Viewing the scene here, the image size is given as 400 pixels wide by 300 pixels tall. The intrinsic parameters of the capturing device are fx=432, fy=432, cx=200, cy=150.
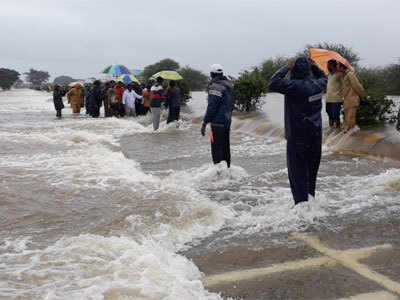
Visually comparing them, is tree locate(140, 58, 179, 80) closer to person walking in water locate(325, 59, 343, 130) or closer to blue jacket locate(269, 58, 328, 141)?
person walking in water locate(325, 59, 343, 130)

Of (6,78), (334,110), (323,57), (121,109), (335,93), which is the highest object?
(6,78)

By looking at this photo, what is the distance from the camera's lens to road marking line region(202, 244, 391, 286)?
3457 mm

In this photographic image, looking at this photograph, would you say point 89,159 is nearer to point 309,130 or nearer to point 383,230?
point 309,130

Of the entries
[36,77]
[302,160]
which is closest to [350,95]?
[302,160]

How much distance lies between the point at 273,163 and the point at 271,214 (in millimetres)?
3376

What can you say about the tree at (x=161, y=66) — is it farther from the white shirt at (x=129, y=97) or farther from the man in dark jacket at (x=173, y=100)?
the man in dark jacket at (x=173, y=100)

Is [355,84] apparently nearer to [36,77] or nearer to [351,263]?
[351,263]

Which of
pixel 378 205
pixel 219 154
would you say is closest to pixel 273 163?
pixel 219 154

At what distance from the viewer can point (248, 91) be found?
52.5ft

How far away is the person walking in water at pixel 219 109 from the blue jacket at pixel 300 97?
6.93 ft

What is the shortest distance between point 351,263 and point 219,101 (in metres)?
3.69

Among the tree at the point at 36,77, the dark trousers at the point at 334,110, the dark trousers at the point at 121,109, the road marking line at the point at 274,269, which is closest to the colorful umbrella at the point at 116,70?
the dark trousers at the point at 121,109

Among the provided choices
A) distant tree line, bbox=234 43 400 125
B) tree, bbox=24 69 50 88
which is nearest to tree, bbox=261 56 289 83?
distant tree line, bbox=234 43 400 125

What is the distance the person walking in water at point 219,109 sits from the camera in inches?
265
